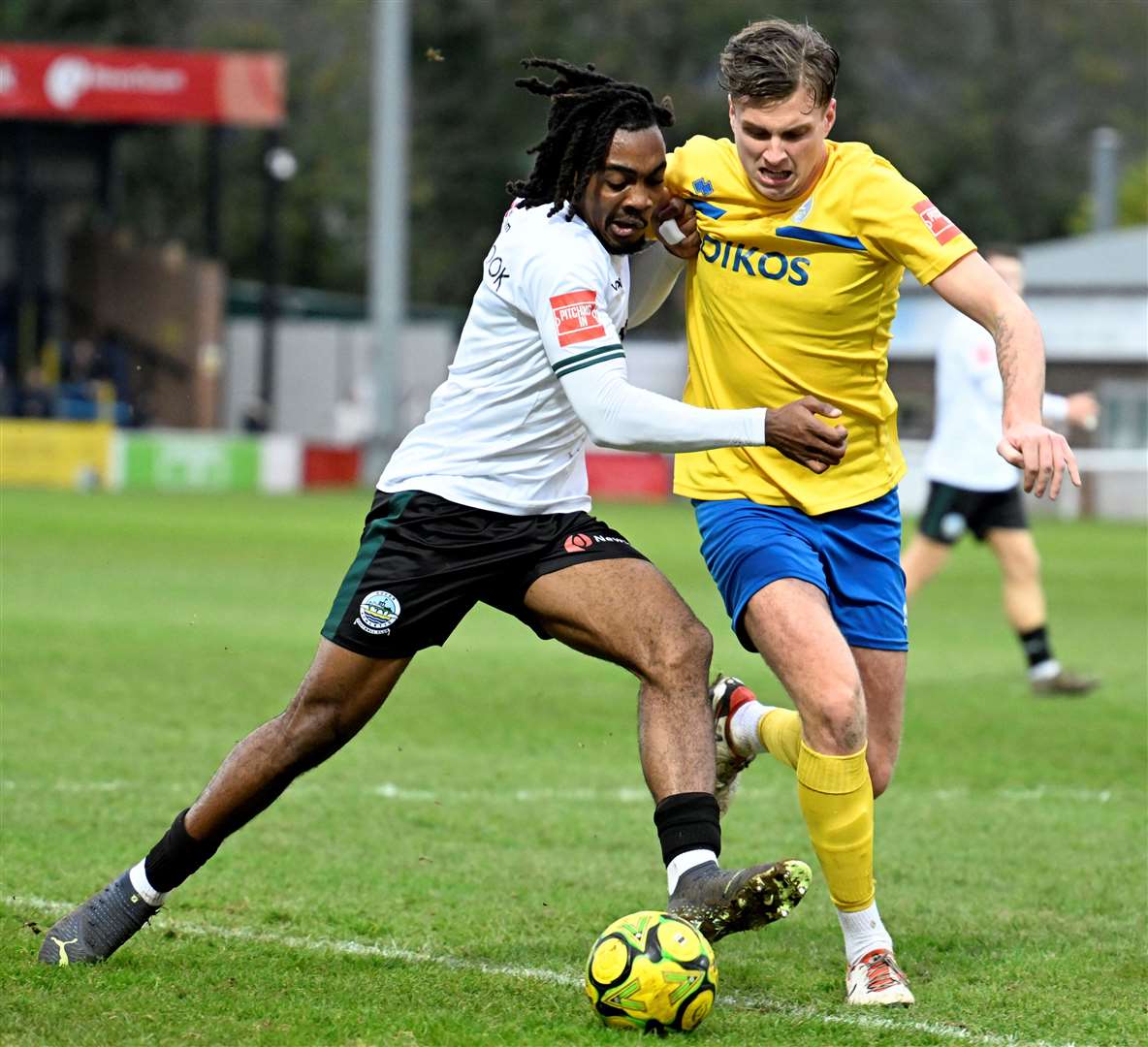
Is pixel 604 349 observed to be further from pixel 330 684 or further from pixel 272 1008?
pixel 272 1008

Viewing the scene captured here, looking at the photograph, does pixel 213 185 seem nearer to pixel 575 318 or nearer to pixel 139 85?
pixel 139 85

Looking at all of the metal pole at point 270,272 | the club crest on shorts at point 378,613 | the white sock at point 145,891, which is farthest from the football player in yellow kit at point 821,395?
the metal pole at point 270,272

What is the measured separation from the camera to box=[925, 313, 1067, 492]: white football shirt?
38.2ft

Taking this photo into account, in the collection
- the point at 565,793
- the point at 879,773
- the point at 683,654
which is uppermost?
the point at 683,654

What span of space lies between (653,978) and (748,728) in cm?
147

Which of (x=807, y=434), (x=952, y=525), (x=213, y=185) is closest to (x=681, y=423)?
(x=807, y=434)

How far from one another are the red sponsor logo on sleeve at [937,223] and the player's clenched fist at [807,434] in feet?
2.09

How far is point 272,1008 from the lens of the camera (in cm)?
515

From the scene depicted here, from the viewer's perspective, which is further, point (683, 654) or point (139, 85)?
Answer: point (139, 85)

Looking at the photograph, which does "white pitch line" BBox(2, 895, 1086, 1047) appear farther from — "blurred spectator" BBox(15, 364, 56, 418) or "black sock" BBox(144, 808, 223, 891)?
"blurred spectator" BBox(15, 364, 56, 418)

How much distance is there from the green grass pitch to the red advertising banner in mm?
28541

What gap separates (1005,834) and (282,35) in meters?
64.7

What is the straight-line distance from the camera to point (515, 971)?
18.4 ft

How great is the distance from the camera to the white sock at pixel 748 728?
6.25 m
